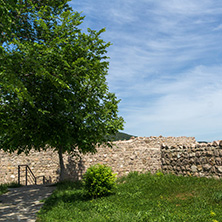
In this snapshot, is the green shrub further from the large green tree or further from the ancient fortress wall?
the ancient fortress wall

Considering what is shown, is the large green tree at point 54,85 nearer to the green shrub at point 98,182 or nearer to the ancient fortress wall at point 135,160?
the green shrub at point 98,182

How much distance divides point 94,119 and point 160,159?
550cm

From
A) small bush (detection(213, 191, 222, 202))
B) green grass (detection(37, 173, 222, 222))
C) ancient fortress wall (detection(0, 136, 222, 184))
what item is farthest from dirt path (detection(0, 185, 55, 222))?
small bush (detection(213, 191, 222, 202))

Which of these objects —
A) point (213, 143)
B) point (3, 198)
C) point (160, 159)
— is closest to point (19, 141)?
point (3, 198)

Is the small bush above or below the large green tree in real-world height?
below

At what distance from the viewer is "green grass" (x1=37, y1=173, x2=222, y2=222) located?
795cm

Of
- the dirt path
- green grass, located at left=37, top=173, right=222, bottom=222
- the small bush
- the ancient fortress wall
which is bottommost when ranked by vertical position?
the dirt path

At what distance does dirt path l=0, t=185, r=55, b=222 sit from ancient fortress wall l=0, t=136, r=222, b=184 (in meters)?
4.52

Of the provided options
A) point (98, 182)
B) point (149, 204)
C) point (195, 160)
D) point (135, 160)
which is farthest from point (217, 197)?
point (135, 160)

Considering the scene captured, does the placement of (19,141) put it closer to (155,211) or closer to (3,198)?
(3,198)

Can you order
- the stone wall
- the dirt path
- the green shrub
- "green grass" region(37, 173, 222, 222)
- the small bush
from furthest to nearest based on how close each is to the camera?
the stone wall → the green shrub → the dirt path → the small bush → "green grass" region(37, 173, 222, 222)

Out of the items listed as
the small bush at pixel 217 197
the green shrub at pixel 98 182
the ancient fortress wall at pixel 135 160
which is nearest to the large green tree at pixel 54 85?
the green shrub at pixel 98 182

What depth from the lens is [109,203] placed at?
10141mm

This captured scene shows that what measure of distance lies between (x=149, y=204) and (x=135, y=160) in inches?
357
